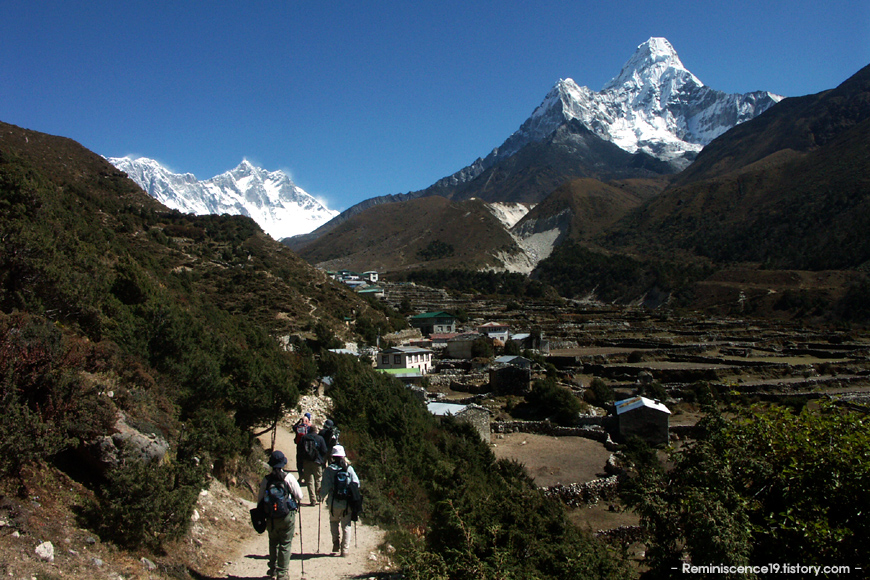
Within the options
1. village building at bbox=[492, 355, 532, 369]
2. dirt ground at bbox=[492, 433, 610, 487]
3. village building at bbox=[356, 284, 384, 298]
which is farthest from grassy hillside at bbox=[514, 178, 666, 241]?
dirt ground at bbox=[492, 433, 610, 487]

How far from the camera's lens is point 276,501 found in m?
5.43

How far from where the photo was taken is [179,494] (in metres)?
5.63

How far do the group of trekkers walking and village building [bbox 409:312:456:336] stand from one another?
140 feet

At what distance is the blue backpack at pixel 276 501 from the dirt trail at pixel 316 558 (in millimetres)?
788

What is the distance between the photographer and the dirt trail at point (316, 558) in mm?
5953

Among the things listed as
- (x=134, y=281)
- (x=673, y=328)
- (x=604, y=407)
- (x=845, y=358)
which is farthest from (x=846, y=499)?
(x=673, y=328)

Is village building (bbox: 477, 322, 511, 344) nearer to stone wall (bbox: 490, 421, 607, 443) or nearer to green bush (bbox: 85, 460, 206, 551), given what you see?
stone wall (bbox: 490, 421, 607, 443)

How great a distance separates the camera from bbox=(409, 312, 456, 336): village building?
169 ft

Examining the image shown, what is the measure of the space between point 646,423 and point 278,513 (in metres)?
17.6

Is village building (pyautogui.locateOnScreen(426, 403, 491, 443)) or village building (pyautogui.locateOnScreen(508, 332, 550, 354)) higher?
village building (pyautogui.locateOnScreen(508, 332, 550, 354))

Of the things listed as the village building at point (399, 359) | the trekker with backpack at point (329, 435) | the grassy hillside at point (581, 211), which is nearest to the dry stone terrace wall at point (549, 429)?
the village building at point (399, 359)

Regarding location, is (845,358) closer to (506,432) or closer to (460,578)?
(506,432)

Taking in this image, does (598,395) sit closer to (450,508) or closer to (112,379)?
(450,508)

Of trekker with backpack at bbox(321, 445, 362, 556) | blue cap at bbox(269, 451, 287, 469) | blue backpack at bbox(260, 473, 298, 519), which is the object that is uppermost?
blue cap at bbox(269, 451, 287, 469)
